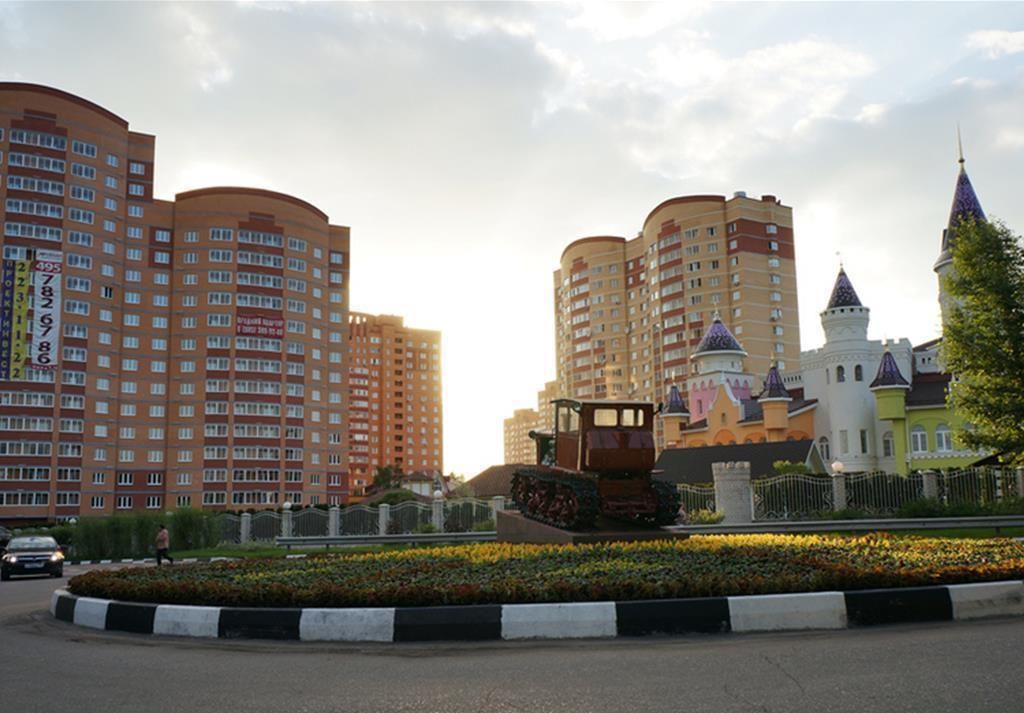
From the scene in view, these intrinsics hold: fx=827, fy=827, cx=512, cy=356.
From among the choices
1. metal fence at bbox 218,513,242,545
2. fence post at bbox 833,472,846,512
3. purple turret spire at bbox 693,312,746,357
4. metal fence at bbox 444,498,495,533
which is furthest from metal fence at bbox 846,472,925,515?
purple turret spire at bbox 693,312,746,357

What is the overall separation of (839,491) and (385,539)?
58.5 ft

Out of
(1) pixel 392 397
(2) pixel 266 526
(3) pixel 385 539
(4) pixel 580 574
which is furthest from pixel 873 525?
(1) pixel 392 397

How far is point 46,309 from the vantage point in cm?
6938

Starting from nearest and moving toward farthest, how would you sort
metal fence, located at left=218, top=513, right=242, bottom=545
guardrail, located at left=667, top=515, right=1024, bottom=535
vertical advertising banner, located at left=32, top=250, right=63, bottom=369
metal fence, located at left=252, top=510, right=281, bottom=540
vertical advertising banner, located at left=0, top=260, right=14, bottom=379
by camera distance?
1. guardrail, located at left=667, top=515, right=1024, bottom=535
2. metal fence, located at left=252, top=510, right=281, bottom=540
3. metal fence, located at left=218, top=513, right=242, bottom=545
4. vertical advertising banner, located at left=0, top=260, right=14, bottom=379
5. vertical advertising banner, located at left=32, top=250, right=63, bottom=369

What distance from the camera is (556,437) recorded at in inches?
738

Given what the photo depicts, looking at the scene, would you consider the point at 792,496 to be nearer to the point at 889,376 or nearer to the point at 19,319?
the point at 889,376

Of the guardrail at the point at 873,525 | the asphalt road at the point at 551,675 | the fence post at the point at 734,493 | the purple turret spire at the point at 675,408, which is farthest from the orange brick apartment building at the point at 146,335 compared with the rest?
the asphalt road at the point at 551,675

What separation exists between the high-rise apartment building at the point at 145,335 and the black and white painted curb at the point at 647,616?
7063 centimetres

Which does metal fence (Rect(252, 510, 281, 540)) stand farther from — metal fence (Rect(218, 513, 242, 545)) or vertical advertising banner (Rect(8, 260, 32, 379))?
vertical advertising banner (Rect(8, 260, 32, 379))

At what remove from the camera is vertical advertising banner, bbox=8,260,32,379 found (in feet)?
224

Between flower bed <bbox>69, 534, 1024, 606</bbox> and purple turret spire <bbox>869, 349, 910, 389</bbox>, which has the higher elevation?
purple turret spire <bbox>869, 349, 910, 389</bbox>

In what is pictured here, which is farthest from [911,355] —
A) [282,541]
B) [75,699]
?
[75,699]

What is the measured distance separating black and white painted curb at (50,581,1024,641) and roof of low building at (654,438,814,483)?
3386cm

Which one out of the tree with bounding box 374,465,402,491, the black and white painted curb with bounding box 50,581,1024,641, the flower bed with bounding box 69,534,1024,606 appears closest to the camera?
the black and white painted curb with bounding box 50,581,1024,641
